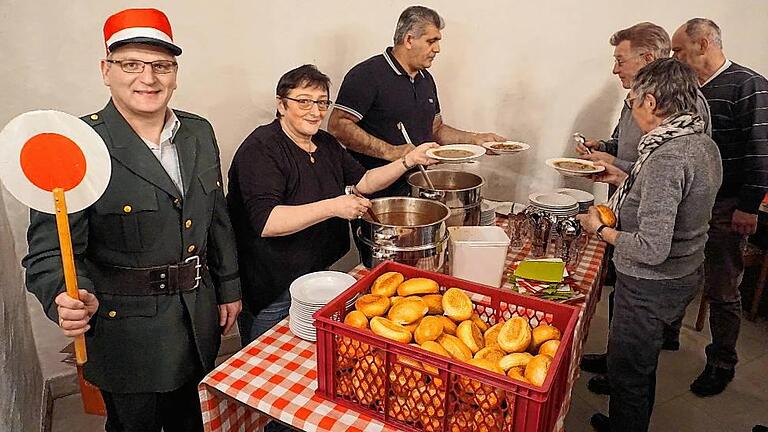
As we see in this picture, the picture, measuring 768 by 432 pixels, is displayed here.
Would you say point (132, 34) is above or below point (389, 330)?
above

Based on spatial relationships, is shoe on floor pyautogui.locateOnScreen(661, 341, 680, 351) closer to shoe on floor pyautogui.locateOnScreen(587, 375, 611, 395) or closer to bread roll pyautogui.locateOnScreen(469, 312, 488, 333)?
shoe on floor pyautogui.locateOnScreen(587, 375, 611, 395)

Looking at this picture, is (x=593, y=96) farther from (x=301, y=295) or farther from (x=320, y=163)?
(x=301, y=295)

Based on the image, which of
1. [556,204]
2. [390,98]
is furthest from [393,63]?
[556,204]

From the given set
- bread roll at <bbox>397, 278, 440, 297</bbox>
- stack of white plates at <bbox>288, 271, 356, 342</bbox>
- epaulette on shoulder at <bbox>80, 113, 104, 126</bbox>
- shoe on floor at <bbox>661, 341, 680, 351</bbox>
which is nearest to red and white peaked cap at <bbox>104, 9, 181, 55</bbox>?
epaulette on shoulder at <bbox>80, 113, 104, 126</bbox>

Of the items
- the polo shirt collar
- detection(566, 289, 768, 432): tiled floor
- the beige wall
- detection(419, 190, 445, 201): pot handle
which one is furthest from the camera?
the polo shirt collar

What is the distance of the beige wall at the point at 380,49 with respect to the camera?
2141mm

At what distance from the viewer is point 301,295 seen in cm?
154

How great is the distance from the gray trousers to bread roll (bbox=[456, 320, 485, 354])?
77.1 inches

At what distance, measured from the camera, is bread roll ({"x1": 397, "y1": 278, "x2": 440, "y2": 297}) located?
137 centimetres

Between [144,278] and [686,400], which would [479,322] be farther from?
[686,400]

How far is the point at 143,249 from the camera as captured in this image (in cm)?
147

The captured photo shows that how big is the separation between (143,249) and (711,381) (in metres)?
2.66

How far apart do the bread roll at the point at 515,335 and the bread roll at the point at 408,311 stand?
0.18 m

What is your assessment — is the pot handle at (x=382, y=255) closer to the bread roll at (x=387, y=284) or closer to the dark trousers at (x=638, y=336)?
the bread roll at (x=387, y=284)
